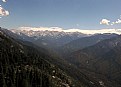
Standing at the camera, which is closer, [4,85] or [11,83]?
[4,85]

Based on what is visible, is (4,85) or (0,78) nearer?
(4,85)
